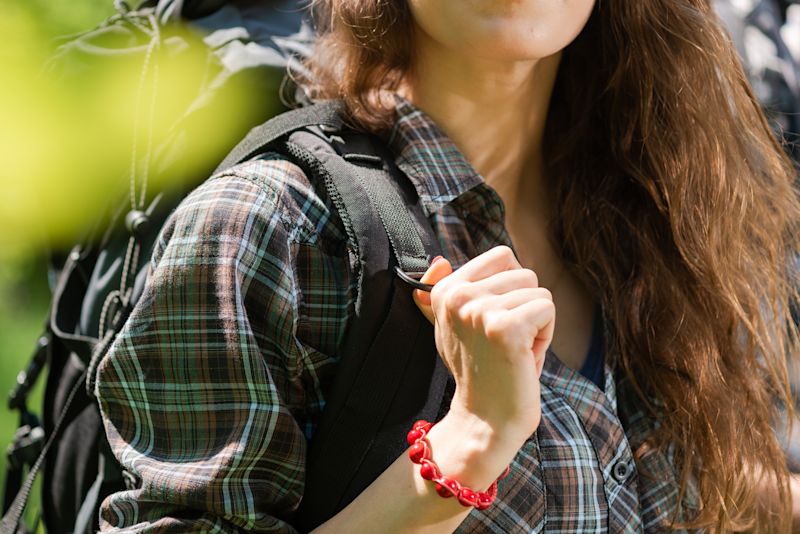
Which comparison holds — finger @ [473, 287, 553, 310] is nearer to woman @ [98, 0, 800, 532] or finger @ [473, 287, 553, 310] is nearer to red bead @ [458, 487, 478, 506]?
woman @ [98, 0, 800, 532]

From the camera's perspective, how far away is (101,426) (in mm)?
1702

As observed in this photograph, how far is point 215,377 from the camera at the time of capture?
1340mm

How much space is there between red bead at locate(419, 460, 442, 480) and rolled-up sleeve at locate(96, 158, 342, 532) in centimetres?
19

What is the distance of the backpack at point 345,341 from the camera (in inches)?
53.2

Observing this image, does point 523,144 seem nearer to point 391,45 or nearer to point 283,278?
point 391,45

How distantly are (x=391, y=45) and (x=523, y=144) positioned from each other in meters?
0.34

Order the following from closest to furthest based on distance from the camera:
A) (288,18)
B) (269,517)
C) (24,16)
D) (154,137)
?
(269,517)
(154,137)
(288,18)
(24,16)

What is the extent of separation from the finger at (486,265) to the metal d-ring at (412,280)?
5cm

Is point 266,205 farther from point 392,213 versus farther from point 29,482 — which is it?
point 29,482

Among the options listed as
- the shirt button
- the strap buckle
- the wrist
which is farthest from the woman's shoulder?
the strap buckle

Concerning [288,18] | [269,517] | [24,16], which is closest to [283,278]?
[269,517]

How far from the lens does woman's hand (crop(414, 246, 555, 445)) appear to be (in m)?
1.23

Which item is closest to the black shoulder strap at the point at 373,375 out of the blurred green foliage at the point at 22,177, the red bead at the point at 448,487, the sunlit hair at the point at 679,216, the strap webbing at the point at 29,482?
the red bead at the point at 448,487

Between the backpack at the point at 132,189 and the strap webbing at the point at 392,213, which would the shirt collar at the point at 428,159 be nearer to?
the strap webbing at the point at 392,213
